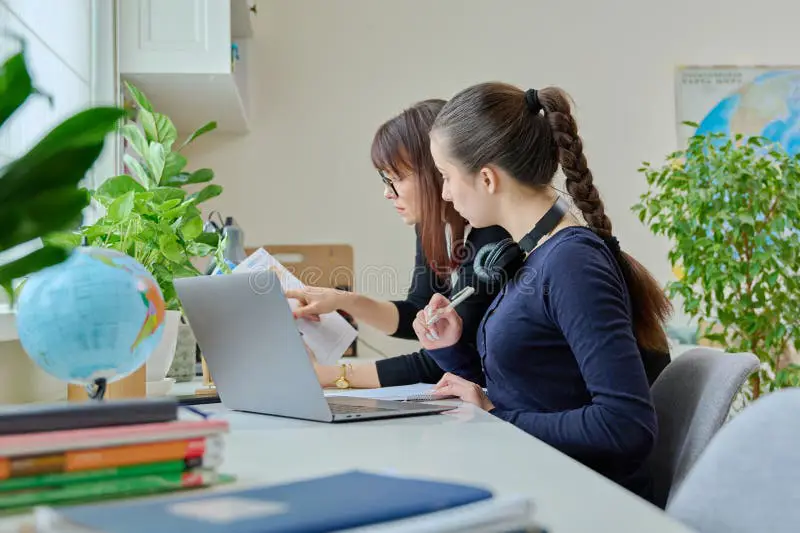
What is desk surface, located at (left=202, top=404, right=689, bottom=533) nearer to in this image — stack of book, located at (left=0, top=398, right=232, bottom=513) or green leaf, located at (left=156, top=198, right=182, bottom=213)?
stack of book, located at (left=0, top=398, right=232, bottom=513)

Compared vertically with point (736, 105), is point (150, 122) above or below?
below

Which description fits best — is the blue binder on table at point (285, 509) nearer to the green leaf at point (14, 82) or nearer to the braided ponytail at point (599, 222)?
the green leaf at point (14, 82)

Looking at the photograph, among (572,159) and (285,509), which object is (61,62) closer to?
(572,159)

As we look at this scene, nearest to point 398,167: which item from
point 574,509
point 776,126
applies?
point 574,509

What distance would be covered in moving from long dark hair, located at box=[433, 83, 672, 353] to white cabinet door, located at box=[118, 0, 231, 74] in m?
1.17

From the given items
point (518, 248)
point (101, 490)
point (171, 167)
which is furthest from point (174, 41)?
point (101, 490)

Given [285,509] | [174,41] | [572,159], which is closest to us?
[285,509]

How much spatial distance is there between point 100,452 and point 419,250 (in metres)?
1.58

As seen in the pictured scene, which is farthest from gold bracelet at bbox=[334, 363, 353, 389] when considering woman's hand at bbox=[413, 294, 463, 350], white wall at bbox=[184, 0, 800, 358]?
white wall at bbox=[184, 0, 800, 358]

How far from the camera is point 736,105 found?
3508 millimetres

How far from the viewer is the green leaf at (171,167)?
1.76 meters

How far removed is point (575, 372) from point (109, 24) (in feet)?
5.53

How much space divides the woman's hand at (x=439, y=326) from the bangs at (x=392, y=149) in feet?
1.59

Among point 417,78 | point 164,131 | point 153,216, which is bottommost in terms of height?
point 153,216
